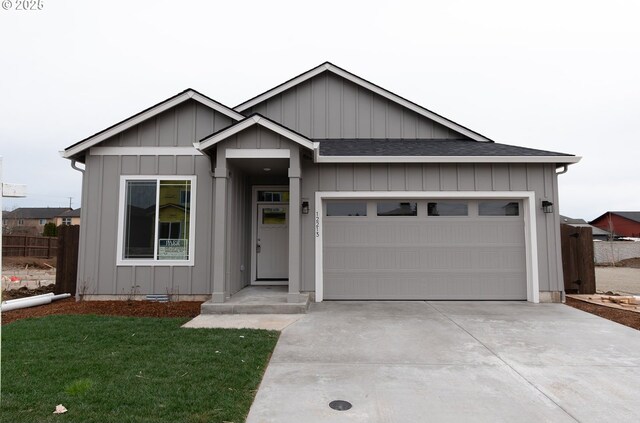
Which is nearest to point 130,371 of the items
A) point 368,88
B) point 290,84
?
point 290,84

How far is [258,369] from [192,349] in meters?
1.07

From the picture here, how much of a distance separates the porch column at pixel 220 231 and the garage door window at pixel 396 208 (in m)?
3.40

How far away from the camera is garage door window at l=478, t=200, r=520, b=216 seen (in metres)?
7.76

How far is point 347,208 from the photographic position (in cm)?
782

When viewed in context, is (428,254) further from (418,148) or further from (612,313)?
(612,313)

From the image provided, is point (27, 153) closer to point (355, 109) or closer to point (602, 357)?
point (355, 109)

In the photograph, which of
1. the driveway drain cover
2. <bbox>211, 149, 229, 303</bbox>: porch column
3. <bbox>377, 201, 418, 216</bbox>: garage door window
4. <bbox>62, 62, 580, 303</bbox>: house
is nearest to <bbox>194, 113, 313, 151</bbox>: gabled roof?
<bbox>211, 149, 229, 303</bbox>: porch column

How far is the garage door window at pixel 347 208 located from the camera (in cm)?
780

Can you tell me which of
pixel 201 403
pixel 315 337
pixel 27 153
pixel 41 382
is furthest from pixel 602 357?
pixel 27 153

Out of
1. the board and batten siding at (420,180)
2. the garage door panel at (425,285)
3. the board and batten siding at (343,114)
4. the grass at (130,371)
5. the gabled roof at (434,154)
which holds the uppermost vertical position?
the board and batten siding at (343,114)

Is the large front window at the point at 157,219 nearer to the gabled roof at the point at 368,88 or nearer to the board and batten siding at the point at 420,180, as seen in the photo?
the board and batten siding at the point at 420,180

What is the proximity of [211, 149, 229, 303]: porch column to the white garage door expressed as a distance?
224 cm

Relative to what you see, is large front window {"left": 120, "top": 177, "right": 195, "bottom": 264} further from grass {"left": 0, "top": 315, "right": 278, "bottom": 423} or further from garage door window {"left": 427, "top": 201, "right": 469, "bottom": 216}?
garage door window {"left": 427, "top": 201, "right": 469, "bottom": 216}

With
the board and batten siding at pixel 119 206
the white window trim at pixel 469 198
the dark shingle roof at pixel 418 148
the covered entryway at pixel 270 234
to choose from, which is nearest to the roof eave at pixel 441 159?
the dark shingle roof at pixel 418 148
